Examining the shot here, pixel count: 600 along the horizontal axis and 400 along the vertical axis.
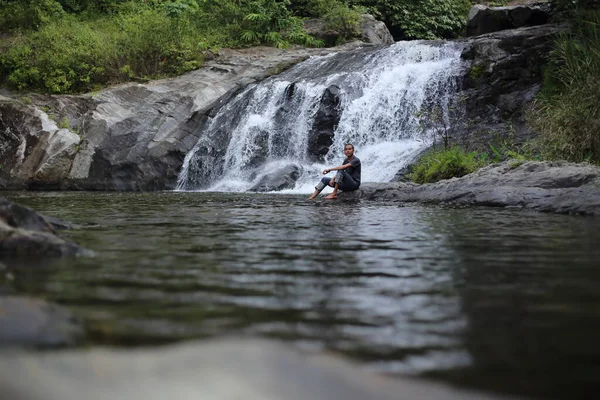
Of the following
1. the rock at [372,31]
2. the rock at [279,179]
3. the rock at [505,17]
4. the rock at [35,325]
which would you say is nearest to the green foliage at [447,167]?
the rock at [279,179]

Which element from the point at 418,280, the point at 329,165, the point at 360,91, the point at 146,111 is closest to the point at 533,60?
the point at 360,91

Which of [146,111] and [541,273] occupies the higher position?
[146,111]

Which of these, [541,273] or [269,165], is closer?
[541,273]

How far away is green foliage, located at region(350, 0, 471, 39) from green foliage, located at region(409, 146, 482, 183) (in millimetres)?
18189

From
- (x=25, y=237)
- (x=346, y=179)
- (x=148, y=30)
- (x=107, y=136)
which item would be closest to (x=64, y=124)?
(x=107, y=136)

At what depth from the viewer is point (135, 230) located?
677 centimetres

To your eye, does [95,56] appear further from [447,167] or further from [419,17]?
[419,17]

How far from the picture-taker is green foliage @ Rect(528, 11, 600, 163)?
39.7 ft

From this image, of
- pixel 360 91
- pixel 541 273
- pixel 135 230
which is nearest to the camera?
pixel 541 273

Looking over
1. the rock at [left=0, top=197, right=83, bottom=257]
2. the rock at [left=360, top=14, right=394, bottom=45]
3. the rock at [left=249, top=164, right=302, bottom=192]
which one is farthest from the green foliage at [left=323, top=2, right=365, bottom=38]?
the rock at [left=0, top=197, right=83, bottom=257]

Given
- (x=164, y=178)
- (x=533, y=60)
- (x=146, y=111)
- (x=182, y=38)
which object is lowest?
(x=164, y=178)

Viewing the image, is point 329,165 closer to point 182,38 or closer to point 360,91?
point 360,91

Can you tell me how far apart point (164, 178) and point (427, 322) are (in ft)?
56.8

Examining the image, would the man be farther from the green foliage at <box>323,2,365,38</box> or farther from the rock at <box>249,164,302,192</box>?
the green foliage at <box>323,2,365,38</box>
